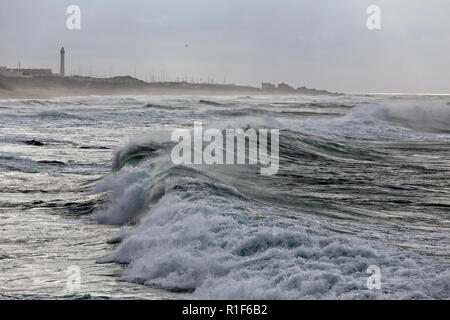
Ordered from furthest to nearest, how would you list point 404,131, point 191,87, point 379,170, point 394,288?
point 191,87 < point 404,131 < point 379,170 < point 394,288

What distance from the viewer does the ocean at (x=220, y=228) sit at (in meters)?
6.75

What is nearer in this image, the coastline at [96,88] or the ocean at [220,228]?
the ocean at [220,228]

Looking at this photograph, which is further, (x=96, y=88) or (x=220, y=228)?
(x=96, y=88)

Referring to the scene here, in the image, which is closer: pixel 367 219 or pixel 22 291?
pixel 22 291

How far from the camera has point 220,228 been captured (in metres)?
8.30

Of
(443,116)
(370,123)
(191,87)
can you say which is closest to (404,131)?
(370,123)

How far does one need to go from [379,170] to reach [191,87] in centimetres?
16817

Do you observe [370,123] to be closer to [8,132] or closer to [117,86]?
[8,132]

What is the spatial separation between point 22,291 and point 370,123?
31152 mm

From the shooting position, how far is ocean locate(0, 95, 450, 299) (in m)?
6.75

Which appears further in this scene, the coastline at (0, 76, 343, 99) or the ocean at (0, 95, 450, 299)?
the coastline at (0, 76, 343, 99)

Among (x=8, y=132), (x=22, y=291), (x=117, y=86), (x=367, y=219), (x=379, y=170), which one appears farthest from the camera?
(x=117, y=86)

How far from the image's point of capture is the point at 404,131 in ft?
109
